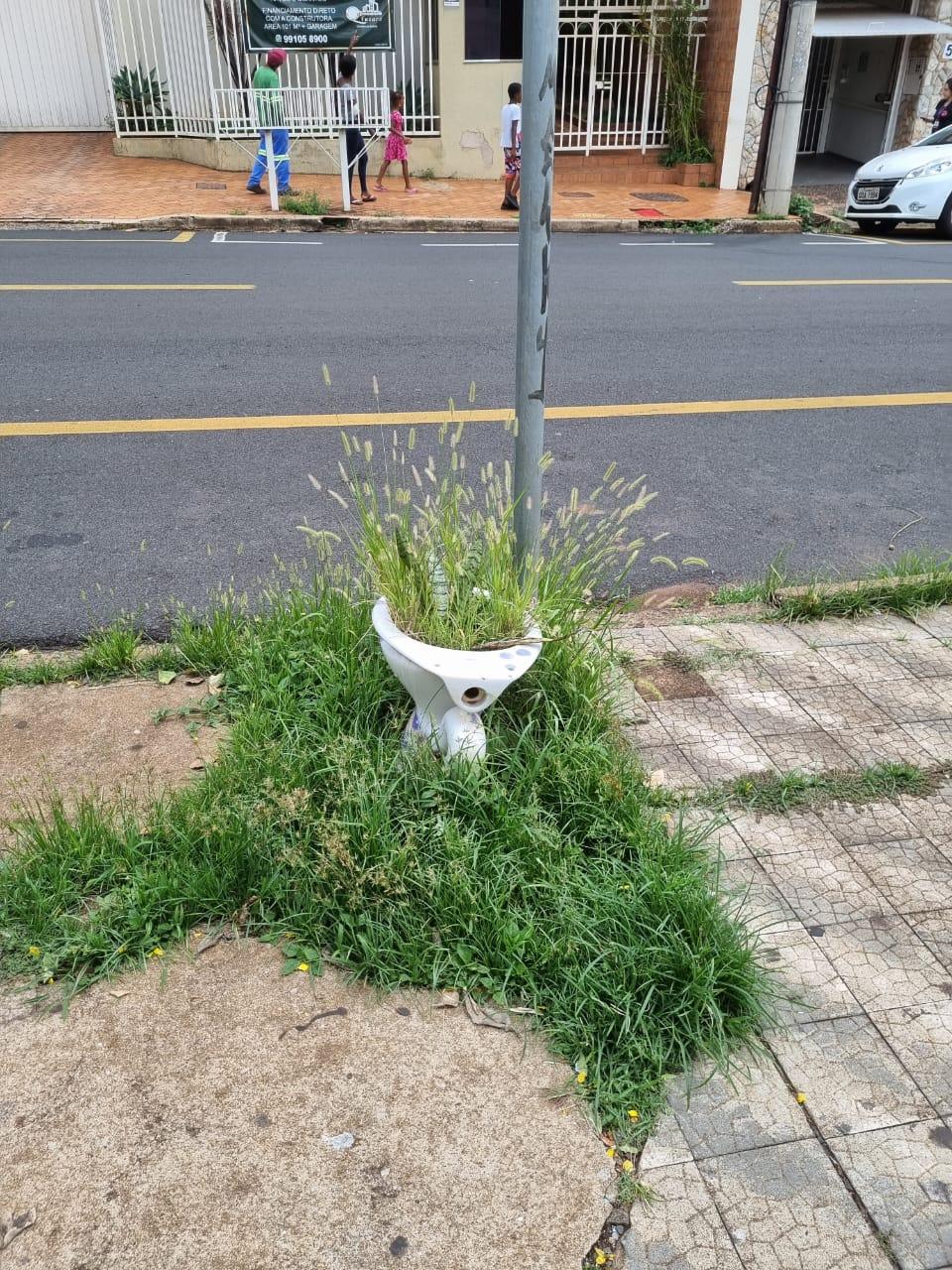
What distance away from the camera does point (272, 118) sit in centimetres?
1445

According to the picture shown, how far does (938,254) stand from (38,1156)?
14370mm

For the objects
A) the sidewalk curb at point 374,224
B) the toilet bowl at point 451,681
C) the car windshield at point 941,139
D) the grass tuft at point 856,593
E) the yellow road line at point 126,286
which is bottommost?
the sidewalk curb at point 374,224

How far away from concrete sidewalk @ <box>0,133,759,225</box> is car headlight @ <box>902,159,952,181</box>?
2.26m

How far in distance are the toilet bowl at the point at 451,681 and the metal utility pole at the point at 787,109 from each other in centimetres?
1443

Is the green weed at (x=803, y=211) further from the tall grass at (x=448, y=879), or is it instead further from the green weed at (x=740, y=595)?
the tall grass at (x=448, y=879)

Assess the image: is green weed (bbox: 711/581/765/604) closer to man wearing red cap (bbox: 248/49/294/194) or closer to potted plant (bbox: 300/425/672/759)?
potted plant (bbox: 300/425/672/759)

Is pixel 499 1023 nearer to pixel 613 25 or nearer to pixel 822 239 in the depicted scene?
pixel 822 239

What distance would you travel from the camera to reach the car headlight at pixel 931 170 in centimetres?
1458

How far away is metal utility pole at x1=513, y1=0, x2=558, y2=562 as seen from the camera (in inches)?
117

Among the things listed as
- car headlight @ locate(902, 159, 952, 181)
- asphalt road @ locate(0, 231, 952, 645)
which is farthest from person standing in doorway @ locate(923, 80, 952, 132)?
asphalt road @ locate(0, 231, 952, 645)

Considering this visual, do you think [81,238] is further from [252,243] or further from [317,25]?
[317,25]

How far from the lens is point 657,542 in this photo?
17.5 ft

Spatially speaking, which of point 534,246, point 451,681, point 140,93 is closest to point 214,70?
point 140,93

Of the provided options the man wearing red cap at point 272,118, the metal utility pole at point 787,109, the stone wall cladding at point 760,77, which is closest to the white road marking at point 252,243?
the man wearing red cap at point 272,118
